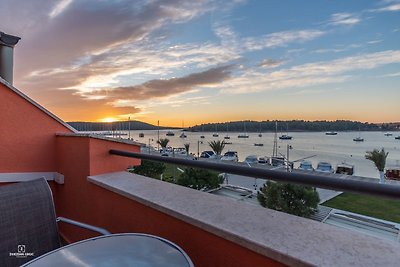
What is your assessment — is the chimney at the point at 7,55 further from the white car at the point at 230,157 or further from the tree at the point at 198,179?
the white car at the point at 230,157

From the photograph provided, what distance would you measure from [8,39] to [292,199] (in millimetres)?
10143

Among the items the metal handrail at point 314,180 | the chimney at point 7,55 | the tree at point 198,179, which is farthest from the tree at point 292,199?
the metal handrail at point 314,180

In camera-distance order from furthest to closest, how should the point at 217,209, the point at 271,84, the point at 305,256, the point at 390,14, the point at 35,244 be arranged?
the point at 271,84 → the point at 390,14 → the point at 35,244 → the point at 217,209 → the point at 305,256

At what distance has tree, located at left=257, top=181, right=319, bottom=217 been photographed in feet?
33.1

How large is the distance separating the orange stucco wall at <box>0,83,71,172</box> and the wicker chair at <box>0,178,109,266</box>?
1.21 meters

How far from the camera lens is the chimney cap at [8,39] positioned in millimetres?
3119

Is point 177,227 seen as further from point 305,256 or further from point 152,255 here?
point 305,256

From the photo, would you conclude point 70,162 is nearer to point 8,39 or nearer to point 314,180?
point 8,39

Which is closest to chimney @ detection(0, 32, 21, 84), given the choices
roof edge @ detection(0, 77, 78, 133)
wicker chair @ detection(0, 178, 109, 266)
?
roof edge @ detection(0, 77, 78, 133)

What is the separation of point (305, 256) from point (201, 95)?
55.3ft

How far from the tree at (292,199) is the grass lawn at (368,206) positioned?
7.50 feet

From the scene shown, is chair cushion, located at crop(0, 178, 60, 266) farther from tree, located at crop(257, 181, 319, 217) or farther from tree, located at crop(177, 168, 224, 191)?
tree, located at crop(177, 168, 224, 191)

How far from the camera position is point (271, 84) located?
1568 cm

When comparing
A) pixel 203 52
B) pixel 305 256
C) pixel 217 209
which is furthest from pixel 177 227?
pixel 203 52
